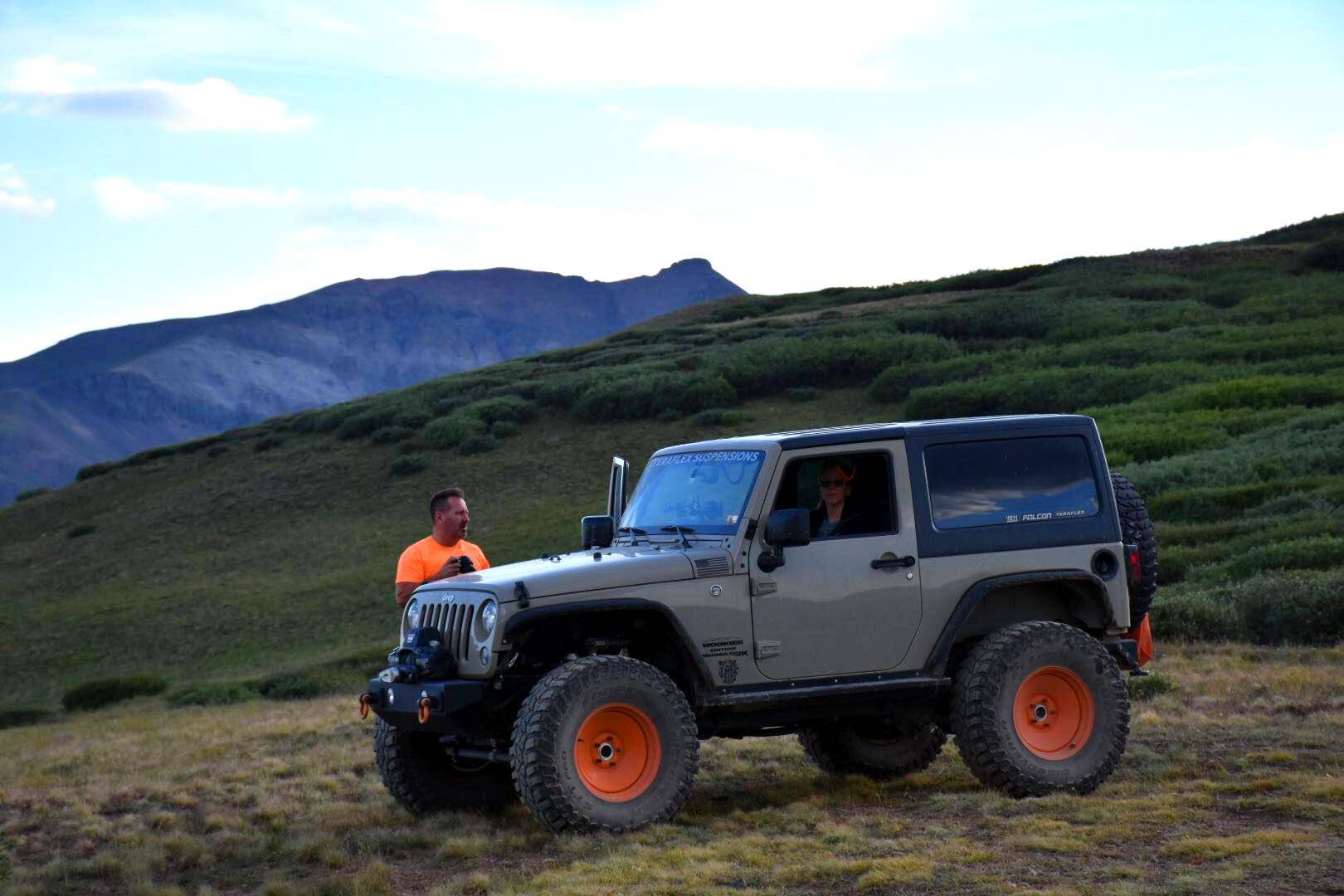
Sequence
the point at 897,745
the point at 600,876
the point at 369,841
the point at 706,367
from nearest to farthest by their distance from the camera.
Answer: the point at 600,876
the point at 369,841
the point at 897,745
the point at 706,367

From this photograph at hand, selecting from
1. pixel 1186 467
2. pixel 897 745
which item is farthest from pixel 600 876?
pixel 1186 467

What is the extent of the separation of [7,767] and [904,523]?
11.2 metres

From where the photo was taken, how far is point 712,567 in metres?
8.23

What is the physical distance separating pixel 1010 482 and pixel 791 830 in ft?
8.22

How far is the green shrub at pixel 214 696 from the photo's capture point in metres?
23.6

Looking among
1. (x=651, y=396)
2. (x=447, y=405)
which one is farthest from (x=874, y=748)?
(x=447, y=405)

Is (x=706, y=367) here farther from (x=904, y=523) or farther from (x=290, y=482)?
(x=904, y=523)

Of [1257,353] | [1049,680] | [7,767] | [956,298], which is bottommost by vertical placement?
[7,767]

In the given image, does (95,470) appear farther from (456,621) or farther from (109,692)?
(456,621)

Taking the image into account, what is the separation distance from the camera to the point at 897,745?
396 inches

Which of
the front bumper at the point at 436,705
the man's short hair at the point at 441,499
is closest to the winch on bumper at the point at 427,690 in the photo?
the front bumper at the point at 436,705

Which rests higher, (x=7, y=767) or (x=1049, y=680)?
(x=1049, y=680)

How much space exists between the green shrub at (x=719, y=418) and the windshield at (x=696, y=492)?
33.0 m

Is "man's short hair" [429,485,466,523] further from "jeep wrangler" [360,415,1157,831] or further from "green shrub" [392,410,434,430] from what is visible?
"green shrub" [392,410,434,430]
